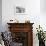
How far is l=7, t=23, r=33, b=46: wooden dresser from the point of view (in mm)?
5051

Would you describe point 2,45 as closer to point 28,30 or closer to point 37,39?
point 28,30

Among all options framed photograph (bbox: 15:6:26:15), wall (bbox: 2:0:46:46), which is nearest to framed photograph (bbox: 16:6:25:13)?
framed photograph (bbox: 15:6:26:15)

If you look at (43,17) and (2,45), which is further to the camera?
(43,17)

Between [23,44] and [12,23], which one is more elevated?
[12,23]

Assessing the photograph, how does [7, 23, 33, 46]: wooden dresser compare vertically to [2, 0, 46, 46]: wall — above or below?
below

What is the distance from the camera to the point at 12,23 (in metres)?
5.04

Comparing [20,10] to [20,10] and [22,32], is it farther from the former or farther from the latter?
[22,32]

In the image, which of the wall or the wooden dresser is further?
the wall

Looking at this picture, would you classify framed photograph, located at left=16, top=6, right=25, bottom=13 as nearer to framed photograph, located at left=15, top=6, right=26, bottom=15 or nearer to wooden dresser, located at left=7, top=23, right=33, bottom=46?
framed photograph, located at left=15, top=6, right=26, bottom=15

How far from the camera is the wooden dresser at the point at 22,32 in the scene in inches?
199

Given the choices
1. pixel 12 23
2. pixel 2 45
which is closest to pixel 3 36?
pixel 2 45

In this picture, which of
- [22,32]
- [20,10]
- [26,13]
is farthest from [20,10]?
[22,32]

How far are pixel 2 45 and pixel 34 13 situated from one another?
2.08 metres

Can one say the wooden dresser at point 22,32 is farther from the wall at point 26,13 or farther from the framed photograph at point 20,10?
the framed photograph at point 20,10
